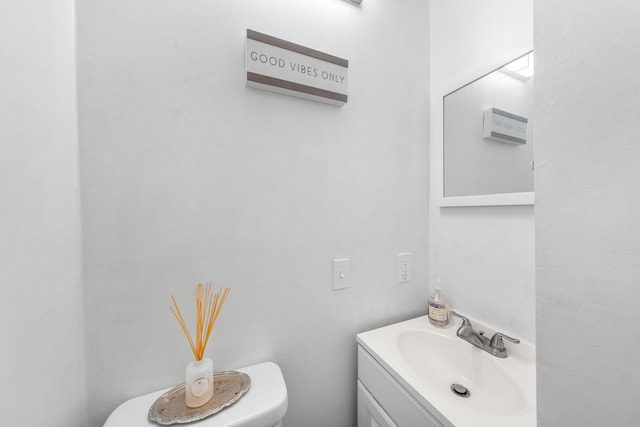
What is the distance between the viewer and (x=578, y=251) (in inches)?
12.5

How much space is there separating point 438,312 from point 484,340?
17 centimetres

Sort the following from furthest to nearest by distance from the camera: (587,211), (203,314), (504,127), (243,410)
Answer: (504,127), (203,314), (243,410), (587,211)

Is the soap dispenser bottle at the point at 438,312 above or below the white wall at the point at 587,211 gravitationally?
below

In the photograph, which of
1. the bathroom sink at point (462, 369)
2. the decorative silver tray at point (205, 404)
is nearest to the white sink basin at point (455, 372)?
the bathroom sink at point (462, 369)

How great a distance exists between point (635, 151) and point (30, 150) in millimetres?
943

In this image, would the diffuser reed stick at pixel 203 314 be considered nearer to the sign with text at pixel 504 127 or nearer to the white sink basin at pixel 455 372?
the white sink basin at pixel 455 372

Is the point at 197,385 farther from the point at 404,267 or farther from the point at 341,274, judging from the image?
the point at 404,267

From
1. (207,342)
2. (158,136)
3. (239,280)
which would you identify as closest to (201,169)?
(158,136)

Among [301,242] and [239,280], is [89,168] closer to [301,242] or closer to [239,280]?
[239,280]

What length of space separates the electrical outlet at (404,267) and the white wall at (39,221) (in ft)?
3.56

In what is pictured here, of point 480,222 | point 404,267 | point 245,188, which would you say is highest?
point 245,188

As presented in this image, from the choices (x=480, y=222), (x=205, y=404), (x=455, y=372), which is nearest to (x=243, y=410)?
(x=205, y=404)

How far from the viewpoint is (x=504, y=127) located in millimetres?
836

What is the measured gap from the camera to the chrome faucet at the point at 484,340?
788 millimetres
